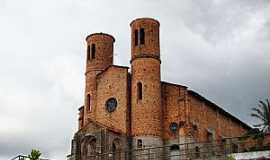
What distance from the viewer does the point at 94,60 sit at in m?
49.6

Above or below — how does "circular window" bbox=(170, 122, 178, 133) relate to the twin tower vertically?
below

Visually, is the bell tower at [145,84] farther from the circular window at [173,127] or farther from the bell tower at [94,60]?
the bell tower at [94,60]

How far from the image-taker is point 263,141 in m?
39.2

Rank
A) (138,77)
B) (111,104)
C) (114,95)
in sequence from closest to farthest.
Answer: (138,77) < (114,95) < (111,104)

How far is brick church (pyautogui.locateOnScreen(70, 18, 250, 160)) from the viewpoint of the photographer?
44094mm

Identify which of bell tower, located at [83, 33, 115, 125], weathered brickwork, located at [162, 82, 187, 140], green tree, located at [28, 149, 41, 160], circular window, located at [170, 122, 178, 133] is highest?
bell tower, located at [83, 33, 115, 125]

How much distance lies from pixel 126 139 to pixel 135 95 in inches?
162

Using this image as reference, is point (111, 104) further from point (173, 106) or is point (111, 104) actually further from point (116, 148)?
point (173, 106)

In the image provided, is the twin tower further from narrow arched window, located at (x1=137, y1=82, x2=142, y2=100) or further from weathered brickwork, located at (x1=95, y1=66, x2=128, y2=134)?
weathered brickwork, located at (x1=95, y1=66, x2=128, y2=134)

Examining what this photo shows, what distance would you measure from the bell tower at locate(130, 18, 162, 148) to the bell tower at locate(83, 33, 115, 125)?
3265mm

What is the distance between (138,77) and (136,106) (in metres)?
2.69

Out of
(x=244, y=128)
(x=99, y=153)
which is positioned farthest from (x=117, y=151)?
(x=244, y=128)

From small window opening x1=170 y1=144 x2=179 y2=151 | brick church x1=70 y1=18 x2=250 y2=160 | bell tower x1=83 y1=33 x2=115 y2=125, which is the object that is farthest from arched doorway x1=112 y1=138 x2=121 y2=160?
bell tower x1=83 y1=33 x2=115 y2=125

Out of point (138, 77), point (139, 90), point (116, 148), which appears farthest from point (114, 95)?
point (116, 148)
